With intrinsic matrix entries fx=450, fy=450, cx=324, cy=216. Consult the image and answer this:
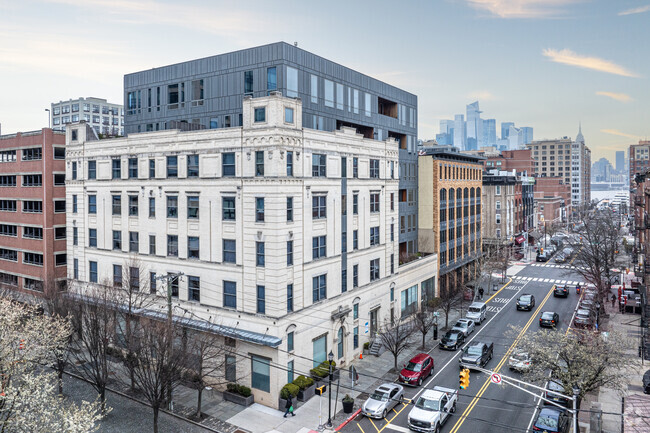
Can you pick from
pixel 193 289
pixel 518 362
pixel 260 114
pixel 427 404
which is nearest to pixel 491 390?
pixel 518 362

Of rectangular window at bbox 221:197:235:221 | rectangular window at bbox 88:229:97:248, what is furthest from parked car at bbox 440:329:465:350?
rectangular window at bbox 88:229:97:248

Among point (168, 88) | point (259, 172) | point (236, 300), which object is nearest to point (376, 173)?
point (259, 172)

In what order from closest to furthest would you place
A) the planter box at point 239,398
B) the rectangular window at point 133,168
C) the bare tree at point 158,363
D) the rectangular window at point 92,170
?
the bare tree at point 158,363 → the planter box at point 239,398 → the rectangular window at point 133,168 → the rectangular window at point 92,170

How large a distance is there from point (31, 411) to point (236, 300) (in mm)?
15108

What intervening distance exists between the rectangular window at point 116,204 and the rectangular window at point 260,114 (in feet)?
54.8

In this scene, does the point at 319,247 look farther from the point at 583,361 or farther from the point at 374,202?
the point at 583,361

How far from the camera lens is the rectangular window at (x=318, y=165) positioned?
34844 mm

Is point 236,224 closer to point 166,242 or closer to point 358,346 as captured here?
point 166,242

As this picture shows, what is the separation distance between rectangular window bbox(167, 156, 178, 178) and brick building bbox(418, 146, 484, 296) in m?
33.3

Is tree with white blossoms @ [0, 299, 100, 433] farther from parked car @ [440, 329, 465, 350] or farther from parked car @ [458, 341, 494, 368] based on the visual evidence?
parked car @ [440, 329, 465, 350]

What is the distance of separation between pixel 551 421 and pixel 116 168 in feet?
126

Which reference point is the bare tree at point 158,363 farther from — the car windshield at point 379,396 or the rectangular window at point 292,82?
the rectangular window at point 292,82

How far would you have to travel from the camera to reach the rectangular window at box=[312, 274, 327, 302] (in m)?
34.9

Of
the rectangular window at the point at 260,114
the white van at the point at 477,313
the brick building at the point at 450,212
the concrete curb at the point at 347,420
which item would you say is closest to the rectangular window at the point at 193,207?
the rectangular window at the point at 260,114
